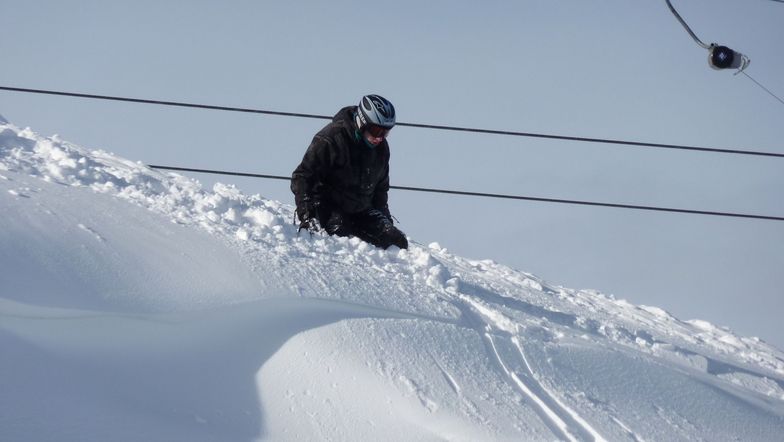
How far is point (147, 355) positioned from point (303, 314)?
3.59 feet

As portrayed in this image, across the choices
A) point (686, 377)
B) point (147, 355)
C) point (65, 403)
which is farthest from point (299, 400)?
point (686, 377)

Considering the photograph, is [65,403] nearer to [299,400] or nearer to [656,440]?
[299,400]

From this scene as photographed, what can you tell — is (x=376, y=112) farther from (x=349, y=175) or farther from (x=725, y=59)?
(x=725, y=59)

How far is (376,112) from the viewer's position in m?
7.56

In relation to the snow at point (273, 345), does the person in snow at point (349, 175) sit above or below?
above

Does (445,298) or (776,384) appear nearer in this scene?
(445,298)

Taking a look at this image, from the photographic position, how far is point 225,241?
6.39 m

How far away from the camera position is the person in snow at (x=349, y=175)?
7.69 m

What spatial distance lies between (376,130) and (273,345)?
3.05 m

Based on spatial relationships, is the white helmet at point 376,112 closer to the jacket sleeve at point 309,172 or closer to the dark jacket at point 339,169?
the dark jacket at point 339,169

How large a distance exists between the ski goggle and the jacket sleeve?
14.0 inches

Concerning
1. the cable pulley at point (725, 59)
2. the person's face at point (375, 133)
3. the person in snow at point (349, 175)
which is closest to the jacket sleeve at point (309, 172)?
the person in snow at point (349, 175)

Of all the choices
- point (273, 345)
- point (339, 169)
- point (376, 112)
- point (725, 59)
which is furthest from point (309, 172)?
point (725, 59)

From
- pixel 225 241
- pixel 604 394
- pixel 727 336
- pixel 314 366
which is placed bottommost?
pixel 727 336
